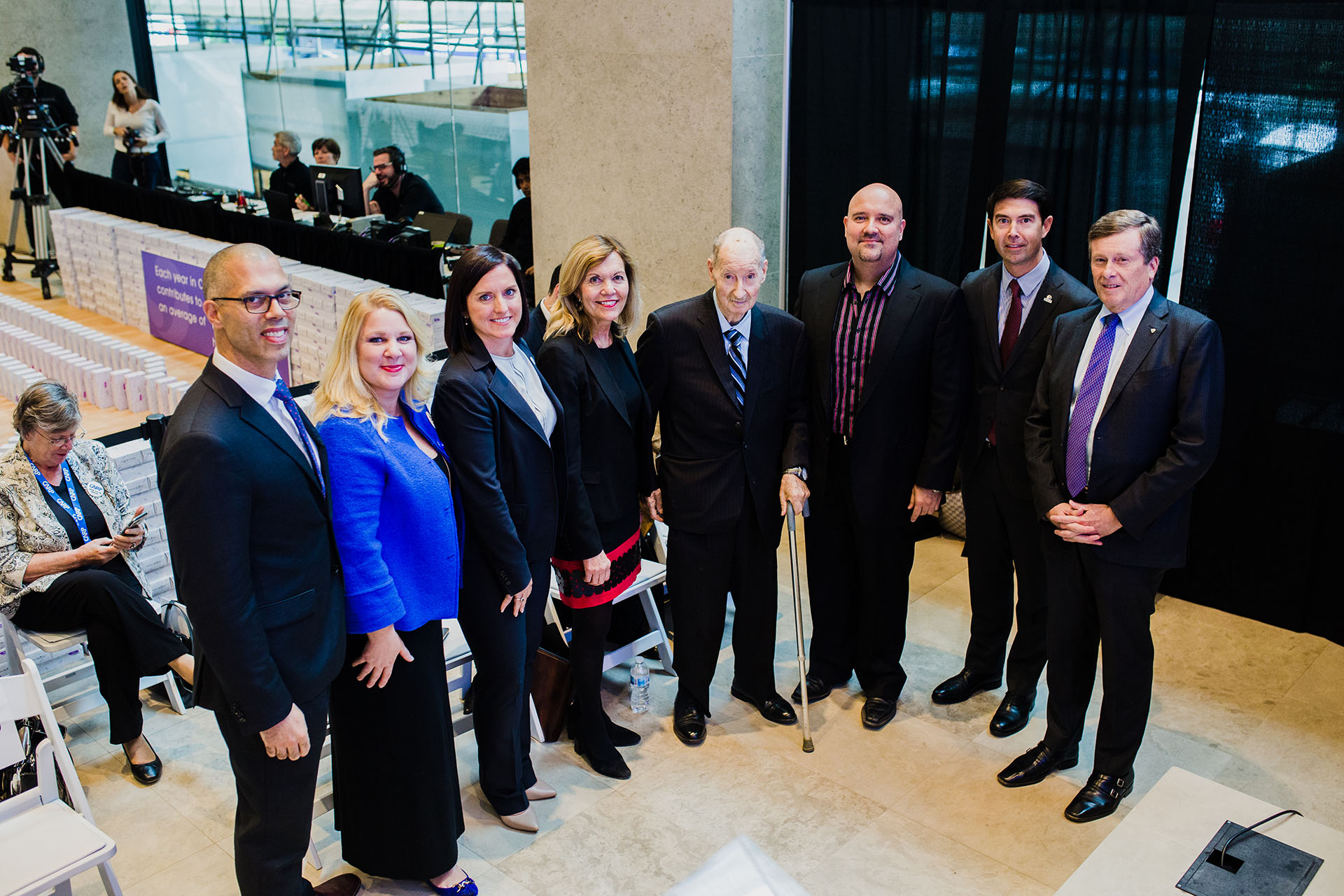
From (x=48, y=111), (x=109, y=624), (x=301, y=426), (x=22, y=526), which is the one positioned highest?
(x=48, y=111)

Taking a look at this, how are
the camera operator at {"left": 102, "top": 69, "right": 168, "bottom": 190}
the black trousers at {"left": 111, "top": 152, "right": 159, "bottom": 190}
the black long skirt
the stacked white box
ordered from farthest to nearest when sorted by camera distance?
1. the camera operator at {"left": 102, "top": 69, "right": 168, "bottom": 190}
2. the black trousers at {"left": 111, "top": 152, "right": 159, "bottom": 190}
3. the stacked white box
4. the black long skirt

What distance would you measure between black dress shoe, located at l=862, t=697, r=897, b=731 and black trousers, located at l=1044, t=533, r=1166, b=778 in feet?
1.86

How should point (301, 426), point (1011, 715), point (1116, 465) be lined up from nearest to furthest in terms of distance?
point (301, 426) < point (1116, 465) < point (1011, 715)

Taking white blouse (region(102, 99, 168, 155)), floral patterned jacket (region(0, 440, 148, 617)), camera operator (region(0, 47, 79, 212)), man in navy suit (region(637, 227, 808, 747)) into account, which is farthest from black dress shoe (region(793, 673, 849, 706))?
white blouse (region(102, 99, 168, 155))

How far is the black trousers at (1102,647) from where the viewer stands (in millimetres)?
3229

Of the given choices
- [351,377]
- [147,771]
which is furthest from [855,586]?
[147,771]

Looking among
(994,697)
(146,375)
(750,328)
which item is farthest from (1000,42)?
(146,375)

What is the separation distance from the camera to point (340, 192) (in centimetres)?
846

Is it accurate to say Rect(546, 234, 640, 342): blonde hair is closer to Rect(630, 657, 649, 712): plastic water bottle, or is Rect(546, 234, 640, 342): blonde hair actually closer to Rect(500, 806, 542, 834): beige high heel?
Rect(630, 657, 649, 712): plastic water bottle

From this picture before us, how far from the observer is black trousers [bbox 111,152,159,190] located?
10.5 m

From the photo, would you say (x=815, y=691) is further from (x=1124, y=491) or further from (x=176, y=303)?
(x=176, y=303)

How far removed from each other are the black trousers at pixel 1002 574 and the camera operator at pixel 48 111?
980cm

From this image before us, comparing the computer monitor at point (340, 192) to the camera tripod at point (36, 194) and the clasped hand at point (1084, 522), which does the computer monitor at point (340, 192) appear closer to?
the camera tripod at point (36, 194)

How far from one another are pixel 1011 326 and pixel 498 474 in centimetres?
174
